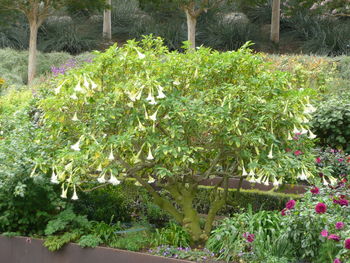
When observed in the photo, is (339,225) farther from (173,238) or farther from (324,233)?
(173,238)

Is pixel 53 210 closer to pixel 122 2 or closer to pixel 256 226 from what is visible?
pixel 256 226

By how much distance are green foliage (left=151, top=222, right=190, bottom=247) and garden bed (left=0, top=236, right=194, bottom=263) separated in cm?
40

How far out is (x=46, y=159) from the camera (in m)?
5.50

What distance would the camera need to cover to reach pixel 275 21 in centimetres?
2153

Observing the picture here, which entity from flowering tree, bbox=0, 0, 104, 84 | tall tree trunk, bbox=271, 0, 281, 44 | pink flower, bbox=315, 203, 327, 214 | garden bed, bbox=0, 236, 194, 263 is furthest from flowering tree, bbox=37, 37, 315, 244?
tall tree trunk, bbox=271, 0, 281, 44

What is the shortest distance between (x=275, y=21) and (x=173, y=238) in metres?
17.5

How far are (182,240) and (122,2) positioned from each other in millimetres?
21985

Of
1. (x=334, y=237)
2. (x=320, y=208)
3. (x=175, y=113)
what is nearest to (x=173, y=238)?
(x=175, y=113)

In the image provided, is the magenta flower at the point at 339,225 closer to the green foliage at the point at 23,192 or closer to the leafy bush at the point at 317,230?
the leafy bush at the point at 317,230

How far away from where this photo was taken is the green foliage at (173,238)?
5.39m

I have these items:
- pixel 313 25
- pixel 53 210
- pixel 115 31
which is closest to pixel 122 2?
pixel 115 31

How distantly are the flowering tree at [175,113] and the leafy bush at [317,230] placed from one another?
359 millimetres

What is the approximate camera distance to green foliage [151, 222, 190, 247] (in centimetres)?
539

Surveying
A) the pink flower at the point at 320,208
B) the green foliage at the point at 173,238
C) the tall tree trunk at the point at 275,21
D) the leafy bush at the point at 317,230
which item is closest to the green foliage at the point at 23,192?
the green foliage at the point at 173,238
